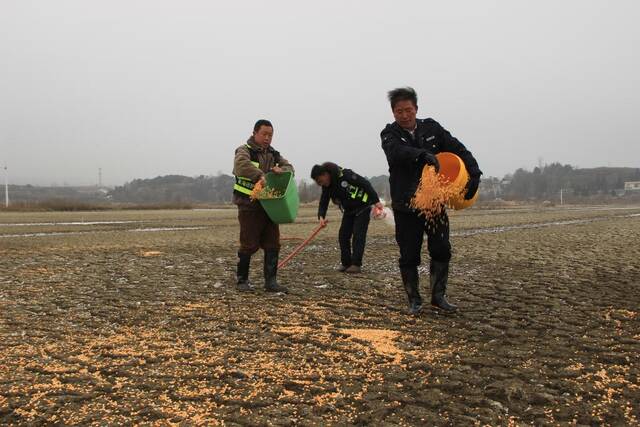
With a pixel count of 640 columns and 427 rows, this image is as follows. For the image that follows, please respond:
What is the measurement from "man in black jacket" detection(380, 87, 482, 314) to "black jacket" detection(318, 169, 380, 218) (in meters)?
2.82

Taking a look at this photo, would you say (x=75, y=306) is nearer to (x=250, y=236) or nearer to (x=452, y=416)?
(x=250, y=236)

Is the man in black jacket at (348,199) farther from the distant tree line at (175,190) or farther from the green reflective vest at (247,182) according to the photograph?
the distant tree line at (175,190)

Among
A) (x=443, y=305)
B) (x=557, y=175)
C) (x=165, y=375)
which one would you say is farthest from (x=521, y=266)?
(x=557, y=175)

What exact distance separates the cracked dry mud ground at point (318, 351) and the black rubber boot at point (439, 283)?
147mm

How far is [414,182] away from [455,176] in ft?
1.15

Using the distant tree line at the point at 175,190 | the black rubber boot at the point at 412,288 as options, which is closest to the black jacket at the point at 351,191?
the black rubber boot at the point at 412,288

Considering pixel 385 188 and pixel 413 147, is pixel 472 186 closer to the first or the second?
pixel 413 147

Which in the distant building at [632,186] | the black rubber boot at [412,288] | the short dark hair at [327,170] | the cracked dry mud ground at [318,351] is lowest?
the cracked dry mud ground at [318,351]

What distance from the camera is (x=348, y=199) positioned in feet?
24.1

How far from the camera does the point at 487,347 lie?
343cm

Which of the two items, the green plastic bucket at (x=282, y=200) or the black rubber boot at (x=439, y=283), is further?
the green plastic bucket at (x=282, y=200)

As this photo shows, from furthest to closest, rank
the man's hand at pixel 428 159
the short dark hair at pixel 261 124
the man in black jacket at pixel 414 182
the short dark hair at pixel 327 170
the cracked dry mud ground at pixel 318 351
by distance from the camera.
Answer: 1. the short dark hair at pixel 327 170
2. the short dark hair at pixel 261 124
3. the man in black jacket at pixel 414 182
4. the man's hand at pixel 428 159
5. the cracked dry mud ground at pixel 318 351

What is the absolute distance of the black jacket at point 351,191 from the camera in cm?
732

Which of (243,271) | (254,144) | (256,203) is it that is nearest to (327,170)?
(254,144)
